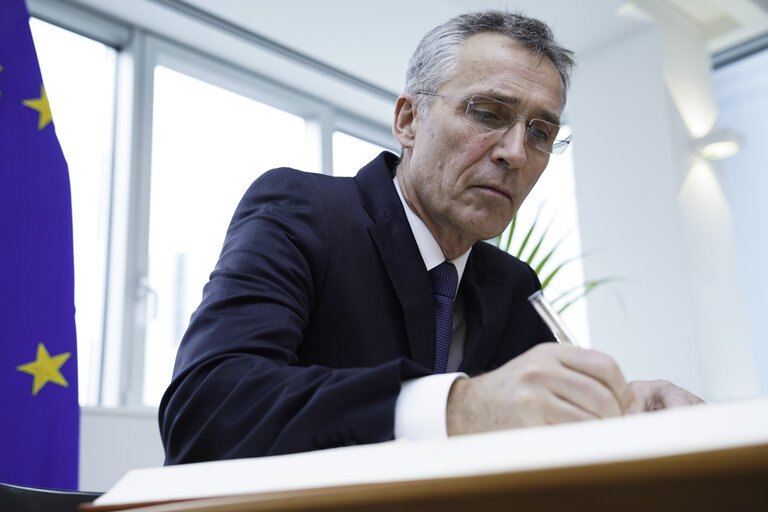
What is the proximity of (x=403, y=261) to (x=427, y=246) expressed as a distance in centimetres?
12

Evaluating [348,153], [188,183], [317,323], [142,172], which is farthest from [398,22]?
[317,323]

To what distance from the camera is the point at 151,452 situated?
10.0 ft

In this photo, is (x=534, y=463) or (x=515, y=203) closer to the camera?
(x=534, y=463)

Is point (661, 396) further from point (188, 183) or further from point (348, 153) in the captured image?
point (348, 153)

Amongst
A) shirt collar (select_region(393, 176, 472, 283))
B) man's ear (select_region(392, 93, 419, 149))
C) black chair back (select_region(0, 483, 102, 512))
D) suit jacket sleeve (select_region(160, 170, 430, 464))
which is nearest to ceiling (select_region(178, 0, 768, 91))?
man's ear (select_region(392, 93, 419, 149))

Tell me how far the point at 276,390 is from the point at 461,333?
66cm

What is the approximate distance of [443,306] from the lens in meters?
1.12

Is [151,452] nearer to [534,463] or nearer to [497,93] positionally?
[497,93]

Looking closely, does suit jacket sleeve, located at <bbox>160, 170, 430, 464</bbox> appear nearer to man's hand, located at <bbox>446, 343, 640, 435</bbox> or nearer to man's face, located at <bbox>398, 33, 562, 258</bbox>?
man's hand, located at <bbox>446, 343, 640, 435</bbox>

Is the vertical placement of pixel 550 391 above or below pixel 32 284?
below

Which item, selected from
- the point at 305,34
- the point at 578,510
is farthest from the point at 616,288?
the point at 578,510

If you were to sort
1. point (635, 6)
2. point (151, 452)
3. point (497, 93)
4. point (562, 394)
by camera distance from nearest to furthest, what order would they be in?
point (562, 394) < point (497, 93) < point (151, 452) < point (635, 6)

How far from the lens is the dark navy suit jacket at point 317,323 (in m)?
0.53

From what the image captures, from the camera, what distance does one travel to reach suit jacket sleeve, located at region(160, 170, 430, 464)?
0.52m
